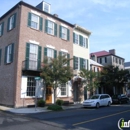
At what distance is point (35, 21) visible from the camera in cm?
1845

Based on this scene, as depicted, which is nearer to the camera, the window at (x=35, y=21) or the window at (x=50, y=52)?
the window at (x=35, y=21)

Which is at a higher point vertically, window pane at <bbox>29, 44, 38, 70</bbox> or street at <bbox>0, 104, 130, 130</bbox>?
window pane at <bbox>29, 44, 38, 70</bbox>

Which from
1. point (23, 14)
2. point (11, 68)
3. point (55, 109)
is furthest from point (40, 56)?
point (55, 109)

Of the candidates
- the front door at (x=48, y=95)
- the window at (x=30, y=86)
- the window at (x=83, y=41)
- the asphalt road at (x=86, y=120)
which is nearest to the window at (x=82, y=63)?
the window at (x=83, y=41)

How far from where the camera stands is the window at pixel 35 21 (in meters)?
17.8

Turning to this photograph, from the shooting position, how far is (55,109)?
14.4 m

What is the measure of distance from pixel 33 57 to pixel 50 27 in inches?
195

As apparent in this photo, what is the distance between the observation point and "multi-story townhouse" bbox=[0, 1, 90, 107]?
1616cm

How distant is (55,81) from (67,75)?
137cm

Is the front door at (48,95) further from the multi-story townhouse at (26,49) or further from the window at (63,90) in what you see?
the window at (63,90)

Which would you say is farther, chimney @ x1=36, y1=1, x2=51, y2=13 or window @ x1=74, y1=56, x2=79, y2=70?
window @ x1=74, y1=56, x2=79, y2=70

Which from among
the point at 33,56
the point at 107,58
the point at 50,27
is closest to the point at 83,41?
the point at 50,27

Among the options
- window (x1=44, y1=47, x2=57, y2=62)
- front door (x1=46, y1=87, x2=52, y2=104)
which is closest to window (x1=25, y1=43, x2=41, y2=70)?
window (x1=44, y1=47, x2=57, y2=62)

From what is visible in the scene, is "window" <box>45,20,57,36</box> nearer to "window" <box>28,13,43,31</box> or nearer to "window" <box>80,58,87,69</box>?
"window" <box>28,13,43,31</box>
